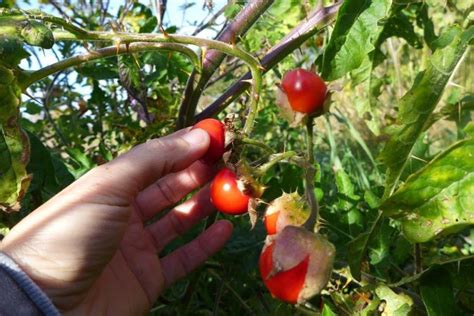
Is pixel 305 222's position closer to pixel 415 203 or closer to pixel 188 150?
pixel 415 203

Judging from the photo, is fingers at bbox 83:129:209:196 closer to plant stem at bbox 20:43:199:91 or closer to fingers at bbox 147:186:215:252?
plant stem at bbox 20:43:199:91

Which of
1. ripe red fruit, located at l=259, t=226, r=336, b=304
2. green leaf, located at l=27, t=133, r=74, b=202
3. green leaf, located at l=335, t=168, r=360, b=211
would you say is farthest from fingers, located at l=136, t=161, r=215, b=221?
ripe red fruit, located at l=259, t=226, r=336, b=304

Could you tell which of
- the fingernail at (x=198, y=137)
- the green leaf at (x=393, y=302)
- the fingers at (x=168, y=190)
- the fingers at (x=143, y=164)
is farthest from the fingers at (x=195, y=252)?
the green leaf at (x=393, y=302)

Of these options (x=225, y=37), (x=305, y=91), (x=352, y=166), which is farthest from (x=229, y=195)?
(x=352, y=166)

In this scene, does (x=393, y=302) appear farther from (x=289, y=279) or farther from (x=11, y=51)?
(x=11, y=51)

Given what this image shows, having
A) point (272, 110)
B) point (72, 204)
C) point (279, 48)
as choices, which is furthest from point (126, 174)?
point (272, 110)

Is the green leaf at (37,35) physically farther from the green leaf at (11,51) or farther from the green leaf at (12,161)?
the green leaf at (12,161)
